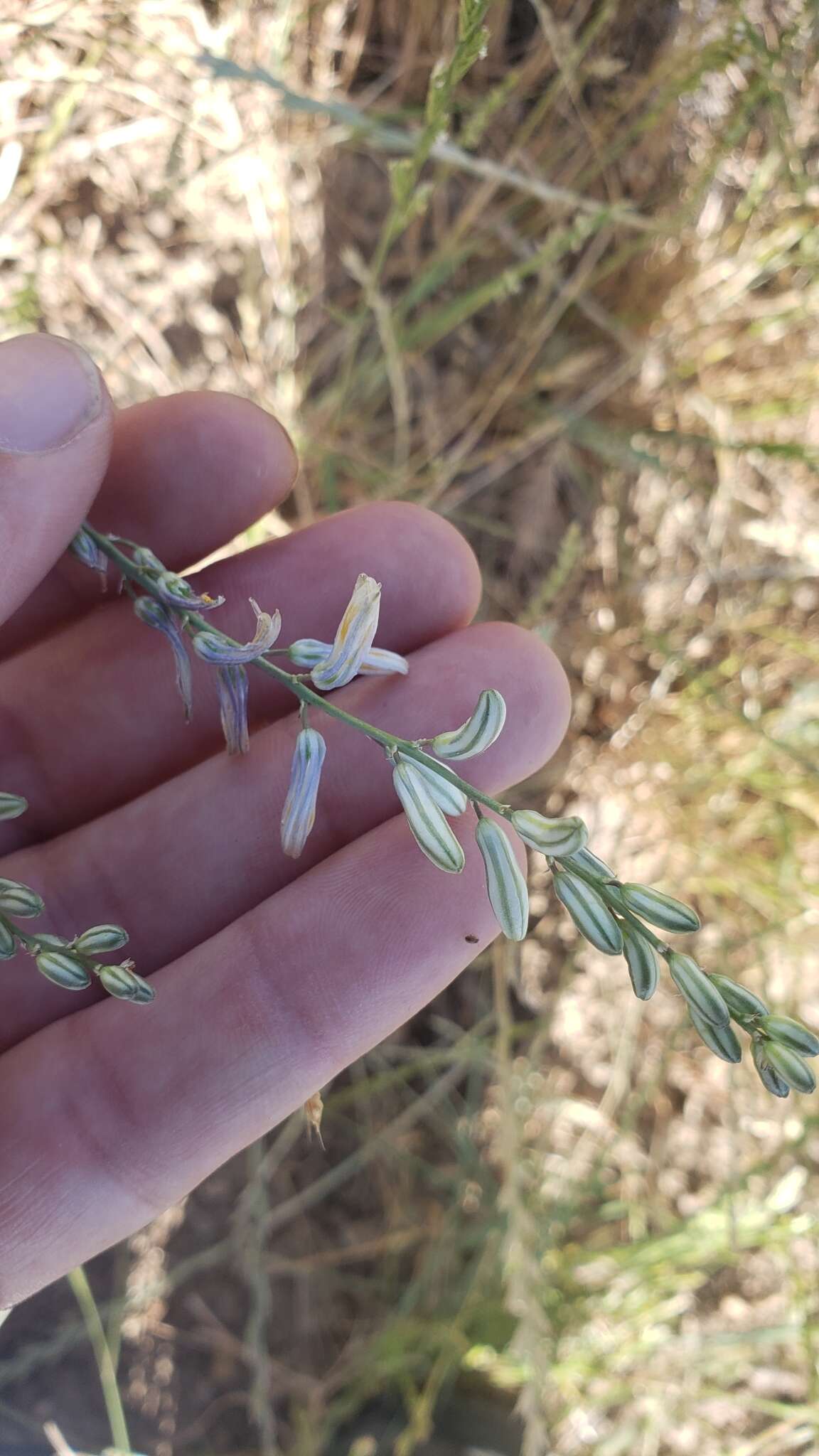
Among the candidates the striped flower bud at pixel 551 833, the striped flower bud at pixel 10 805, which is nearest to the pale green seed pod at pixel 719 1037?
the striped flower bud at pixel 551 833

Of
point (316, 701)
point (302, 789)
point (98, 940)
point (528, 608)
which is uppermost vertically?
point (316, 701)

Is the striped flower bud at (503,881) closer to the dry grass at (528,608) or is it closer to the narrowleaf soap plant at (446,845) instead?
the narrowleaf soap plant at (446,845)

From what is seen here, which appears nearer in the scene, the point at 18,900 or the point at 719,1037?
the point at 719,1037

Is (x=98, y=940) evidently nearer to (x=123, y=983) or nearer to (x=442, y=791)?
(x=123, y=983)

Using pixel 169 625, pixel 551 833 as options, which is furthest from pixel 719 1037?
pixel 169 625

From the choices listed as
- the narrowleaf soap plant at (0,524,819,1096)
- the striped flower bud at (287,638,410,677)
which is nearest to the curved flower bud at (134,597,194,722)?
the narrowleaf soap plant at (0,524,819,1096)

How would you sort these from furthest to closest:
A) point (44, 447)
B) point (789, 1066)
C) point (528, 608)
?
1. point (528, 608)
2. point (44, 447)
3. point (789, 1066)

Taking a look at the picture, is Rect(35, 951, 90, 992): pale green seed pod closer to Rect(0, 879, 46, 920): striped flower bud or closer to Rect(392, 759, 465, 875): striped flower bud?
Rect(0, 879, 46, 920): striped flower bud
